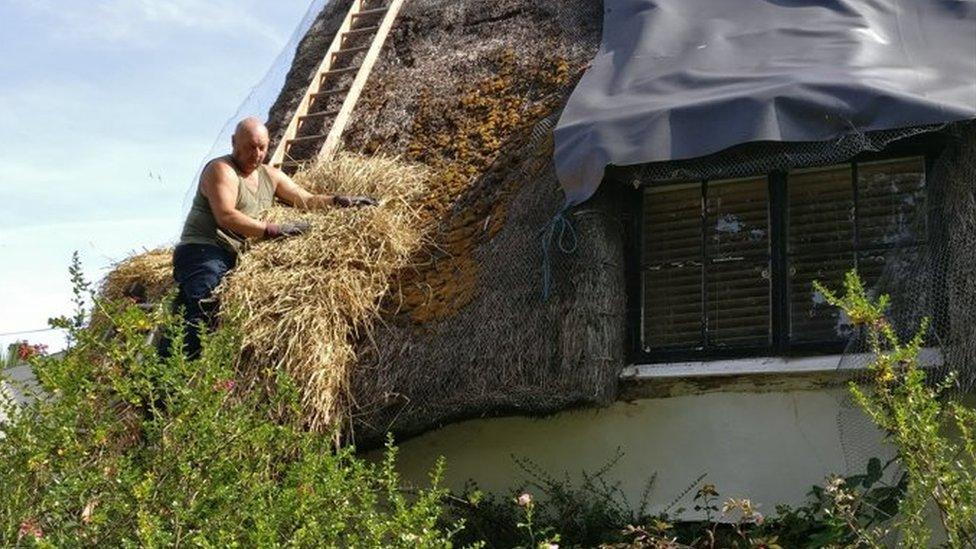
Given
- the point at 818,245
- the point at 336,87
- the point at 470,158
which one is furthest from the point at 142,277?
the point at 818,245

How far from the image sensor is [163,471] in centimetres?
567

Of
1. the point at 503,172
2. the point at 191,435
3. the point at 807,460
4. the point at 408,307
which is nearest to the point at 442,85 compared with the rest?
the point at 503,172

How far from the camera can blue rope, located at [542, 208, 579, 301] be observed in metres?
7.59

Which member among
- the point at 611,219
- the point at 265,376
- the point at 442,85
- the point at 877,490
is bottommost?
the point at 877,490

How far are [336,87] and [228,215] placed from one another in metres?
2.14

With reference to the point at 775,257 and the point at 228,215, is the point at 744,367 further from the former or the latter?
the point at 228,215

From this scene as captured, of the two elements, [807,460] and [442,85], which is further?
[442,85]

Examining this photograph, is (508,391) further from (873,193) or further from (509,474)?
(873,193)

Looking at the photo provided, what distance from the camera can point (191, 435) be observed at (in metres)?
5.75

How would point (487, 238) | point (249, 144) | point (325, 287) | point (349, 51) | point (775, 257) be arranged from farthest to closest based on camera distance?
point (349, 51)
point (249, 144)
point (487, 238)
point (325, 287)
point (775, 257)

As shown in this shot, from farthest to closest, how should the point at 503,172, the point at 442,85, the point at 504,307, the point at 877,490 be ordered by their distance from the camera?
the point at 442,85, the point at 503,172, the point at 504,307, the point at 877,490

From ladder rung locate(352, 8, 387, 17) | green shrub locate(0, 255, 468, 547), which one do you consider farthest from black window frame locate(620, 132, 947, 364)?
ladder rung locate(352, 8, 387, 17)

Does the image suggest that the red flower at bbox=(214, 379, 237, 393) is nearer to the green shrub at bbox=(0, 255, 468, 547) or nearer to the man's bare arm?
the green shrub at bbox=(0, 255, 468, 547)

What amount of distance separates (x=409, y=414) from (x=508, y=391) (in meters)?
0.55
